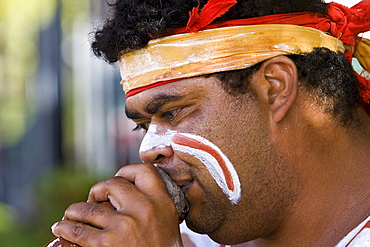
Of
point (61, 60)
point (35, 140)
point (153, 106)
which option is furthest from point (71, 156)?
point (153, 106)

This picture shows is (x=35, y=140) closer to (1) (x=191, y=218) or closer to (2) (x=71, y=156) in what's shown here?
(2) (x=71, y=156)

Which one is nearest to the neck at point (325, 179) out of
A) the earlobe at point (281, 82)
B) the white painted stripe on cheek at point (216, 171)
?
the earlobe at point (281, 82)

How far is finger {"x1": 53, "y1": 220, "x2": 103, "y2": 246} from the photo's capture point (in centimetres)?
216

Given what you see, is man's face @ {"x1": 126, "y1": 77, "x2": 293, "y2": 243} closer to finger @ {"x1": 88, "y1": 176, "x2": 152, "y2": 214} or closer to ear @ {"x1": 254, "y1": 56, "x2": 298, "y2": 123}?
ear @ {"x1": 254, "y1": 56, "x2": 298, "y2": 123}

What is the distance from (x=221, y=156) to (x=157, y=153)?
1.02 feet

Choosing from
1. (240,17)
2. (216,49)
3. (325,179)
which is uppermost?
(240,17)

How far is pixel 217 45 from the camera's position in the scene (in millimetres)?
2402

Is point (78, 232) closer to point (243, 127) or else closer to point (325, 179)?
point (243, 127)

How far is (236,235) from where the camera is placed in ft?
8.03

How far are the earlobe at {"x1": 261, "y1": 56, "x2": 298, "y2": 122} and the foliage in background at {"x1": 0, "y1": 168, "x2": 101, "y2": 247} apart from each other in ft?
12.7

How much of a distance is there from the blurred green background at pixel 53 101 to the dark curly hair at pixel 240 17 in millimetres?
4447

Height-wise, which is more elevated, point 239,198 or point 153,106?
point 153,106

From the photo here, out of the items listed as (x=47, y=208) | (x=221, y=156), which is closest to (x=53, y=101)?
(x=47, y=208)

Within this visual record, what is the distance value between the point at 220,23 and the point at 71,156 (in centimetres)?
539
